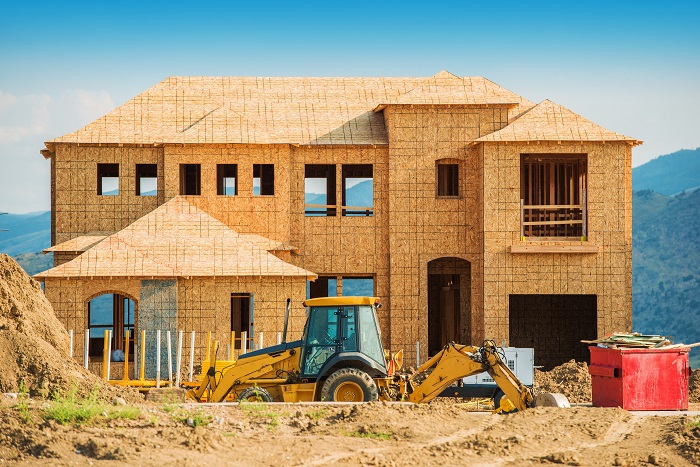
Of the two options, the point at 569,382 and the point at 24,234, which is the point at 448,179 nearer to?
the point at 569,382

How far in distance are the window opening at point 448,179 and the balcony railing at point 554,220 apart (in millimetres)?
2585

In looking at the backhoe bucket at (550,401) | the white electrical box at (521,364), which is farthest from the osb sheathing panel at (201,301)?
the backhoe bucket at (550,401)

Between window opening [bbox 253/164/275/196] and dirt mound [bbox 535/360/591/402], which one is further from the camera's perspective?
window opening [bbox 253/164/275/196]

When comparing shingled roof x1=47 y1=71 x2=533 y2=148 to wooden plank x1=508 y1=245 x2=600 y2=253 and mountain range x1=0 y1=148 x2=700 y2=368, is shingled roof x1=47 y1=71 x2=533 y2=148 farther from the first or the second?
mountain range x1=0 y1=148 x2=700 y2=368

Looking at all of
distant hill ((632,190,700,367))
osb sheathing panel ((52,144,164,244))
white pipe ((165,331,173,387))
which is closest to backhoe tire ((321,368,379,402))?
white pipe ((165,331,173,387))

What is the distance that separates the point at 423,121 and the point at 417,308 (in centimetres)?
556

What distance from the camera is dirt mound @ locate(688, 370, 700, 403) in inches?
1056

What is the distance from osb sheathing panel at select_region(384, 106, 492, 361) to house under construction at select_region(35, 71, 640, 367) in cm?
4

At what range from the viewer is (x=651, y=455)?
1723 centimetres

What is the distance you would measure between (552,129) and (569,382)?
24.4 feet

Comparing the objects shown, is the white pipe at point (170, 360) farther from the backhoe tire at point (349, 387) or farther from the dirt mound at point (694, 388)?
the dirt mound at point (694, 388)

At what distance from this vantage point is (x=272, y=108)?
3522 centimetres

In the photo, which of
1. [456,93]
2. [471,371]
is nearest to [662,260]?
[456,93]

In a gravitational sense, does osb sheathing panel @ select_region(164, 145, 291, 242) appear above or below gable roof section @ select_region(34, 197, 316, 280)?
above
